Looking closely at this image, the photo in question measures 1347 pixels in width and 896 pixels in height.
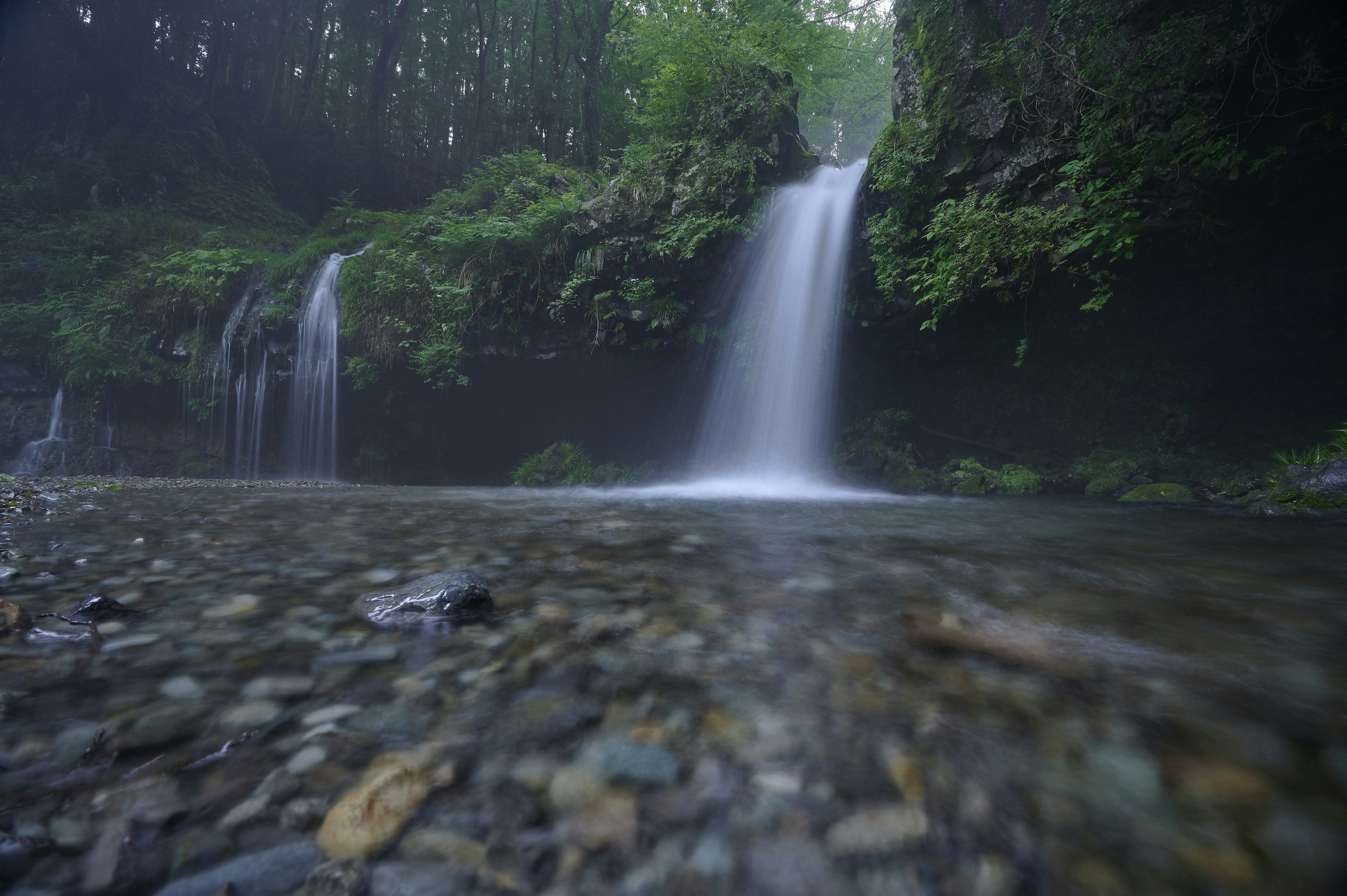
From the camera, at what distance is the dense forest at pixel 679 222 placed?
6102 mm

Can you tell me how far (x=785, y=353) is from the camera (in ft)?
34.0

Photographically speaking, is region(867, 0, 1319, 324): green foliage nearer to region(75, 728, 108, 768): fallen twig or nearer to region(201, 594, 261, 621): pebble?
region(201, 594, 261, 621): pebble

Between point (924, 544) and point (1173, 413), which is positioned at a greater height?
point (1173, 413)

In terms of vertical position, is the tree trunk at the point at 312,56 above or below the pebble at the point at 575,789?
above

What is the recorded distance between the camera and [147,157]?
52.1ft

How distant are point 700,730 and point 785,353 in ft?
31.9

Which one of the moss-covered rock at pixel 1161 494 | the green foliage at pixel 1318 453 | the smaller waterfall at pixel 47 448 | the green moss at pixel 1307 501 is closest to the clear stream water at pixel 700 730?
the green moss at pixel 1307 501

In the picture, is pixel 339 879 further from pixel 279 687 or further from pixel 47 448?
pixel 47 448

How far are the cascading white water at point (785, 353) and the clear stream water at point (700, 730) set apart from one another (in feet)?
21.1

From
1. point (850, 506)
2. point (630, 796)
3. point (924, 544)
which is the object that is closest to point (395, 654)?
point (630, 796)

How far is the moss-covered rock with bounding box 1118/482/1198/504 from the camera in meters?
6.34

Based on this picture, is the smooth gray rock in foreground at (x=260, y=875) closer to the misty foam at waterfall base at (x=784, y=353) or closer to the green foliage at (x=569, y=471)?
the misty foam at waterfall base at (x=784, y=353)

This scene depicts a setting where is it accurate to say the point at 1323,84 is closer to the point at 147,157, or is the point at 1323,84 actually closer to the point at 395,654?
the point at 395,654

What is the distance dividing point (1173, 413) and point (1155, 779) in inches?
368
